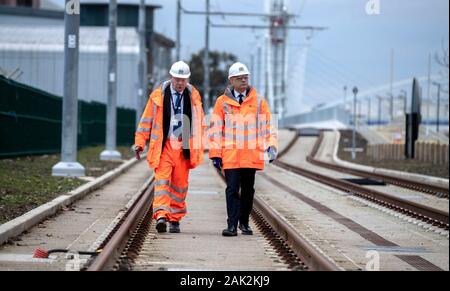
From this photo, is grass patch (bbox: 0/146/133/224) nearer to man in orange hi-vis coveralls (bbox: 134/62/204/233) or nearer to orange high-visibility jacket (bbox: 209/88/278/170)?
man in orange hi-vis coveralls (bbox: 134/62/204/233)

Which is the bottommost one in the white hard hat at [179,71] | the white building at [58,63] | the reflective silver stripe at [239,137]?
the reflective silver stripe at [239,137]

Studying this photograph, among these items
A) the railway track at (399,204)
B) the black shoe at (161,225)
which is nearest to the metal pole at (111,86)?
the railway track at (399,204)

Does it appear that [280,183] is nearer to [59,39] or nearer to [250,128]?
[250,128]

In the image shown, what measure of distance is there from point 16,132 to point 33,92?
2.73 metres

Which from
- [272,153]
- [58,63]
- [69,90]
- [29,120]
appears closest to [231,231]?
[272,153]

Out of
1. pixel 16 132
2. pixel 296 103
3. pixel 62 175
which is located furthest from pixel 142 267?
pixel 296 103

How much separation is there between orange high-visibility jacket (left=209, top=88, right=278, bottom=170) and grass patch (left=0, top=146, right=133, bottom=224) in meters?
2.88

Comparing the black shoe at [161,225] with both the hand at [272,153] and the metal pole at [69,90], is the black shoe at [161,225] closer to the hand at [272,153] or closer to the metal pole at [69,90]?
the hand at [272,153]

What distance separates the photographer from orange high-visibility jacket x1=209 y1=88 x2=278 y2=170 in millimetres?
A: 12805

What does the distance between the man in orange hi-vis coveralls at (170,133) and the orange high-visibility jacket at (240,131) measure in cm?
41

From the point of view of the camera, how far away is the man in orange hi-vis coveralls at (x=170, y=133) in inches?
516

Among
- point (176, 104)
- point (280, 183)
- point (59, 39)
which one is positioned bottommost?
point (280, 183)

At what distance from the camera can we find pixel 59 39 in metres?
82.9

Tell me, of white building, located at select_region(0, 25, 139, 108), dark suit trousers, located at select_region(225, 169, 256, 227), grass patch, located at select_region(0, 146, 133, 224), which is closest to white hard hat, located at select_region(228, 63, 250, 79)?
dark suit trousers, located at select_region(225, 169, 256, 227)
